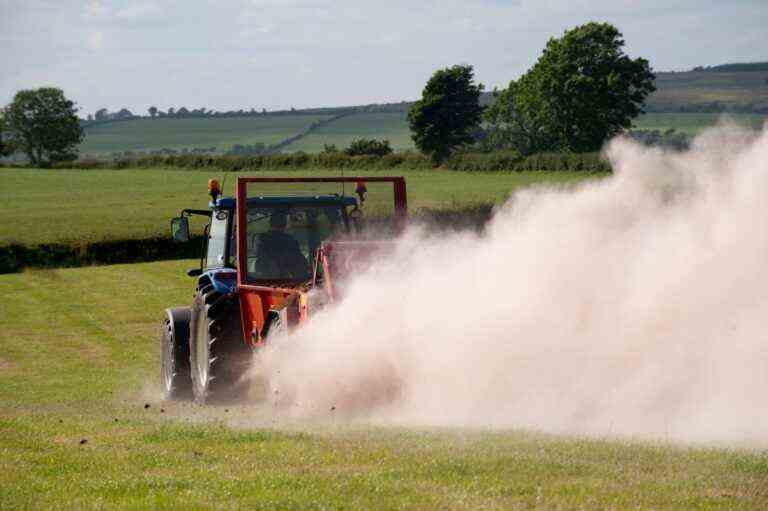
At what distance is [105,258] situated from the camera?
44.7 metres

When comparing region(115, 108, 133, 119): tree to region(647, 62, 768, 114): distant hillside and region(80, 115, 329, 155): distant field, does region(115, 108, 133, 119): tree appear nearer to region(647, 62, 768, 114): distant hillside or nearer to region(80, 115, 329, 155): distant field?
region(80, 115, 329, 155): distant field

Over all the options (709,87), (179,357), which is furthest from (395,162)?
(179,357)

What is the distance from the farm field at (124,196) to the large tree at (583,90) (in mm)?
15918

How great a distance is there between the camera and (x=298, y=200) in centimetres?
1254

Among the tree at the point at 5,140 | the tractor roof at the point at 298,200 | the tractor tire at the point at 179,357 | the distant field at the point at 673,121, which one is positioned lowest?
the tractor tire at the point at 179,357

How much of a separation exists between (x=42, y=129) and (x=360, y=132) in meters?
37.2

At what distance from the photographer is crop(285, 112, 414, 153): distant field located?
11400cm

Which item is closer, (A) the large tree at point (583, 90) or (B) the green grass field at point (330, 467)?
(B) the green grass field at point (330, 467)

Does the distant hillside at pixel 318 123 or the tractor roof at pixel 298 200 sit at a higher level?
the distant hillside at pixel 318 123

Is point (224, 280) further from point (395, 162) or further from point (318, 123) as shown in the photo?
point (318, 123)

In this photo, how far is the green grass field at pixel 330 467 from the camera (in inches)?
261

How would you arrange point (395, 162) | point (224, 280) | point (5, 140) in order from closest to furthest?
point (224, 280), point (395, 162), point (5, 140)

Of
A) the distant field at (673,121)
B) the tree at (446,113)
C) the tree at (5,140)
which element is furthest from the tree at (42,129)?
the distant field at (673,121)

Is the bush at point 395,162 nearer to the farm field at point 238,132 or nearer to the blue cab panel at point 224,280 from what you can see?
the farm field at point 238,132
